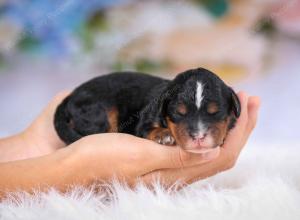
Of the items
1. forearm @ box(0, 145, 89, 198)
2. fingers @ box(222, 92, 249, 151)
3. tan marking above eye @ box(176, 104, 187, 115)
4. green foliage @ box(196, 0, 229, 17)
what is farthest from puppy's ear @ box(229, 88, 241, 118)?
green foliage @ box(196, 0, 229, 17)

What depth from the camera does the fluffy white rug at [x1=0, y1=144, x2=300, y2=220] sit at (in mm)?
2105

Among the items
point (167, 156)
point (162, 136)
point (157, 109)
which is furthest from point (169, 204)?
point (157, 109)

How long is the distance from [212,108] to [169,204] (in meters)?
0.40

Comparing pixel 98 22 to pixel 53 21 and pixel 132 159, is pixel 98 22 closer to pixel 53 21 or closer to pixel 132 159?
pixel 53 21

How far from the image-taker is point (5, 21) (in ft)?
15.9

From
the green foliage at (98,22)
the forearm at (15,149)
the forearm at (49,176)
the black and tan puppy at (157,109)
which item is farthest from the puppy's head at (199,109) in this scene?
the green foliage at (98,22)

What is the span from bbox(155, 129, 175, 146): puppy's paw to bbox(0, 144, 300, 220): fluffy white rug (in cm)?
20

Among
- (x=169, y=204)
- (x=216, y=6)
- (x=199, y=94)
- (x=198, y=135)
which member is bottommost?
(x=169, y=204)

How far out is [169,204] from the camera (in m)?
2.19

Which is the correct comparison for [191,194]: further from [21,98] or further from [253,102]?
[21,98]

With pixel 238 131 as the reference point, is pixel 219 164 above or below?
below

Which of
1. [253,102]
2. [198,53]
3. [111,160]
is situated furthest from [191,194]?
[198,53]

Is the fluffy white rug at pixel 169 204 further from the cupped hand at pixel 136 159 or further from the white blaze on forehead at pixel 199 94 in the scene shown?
the white blaze on forehead at pixel 199 94

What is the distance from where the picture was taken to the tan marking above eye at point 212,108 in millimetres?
2299
